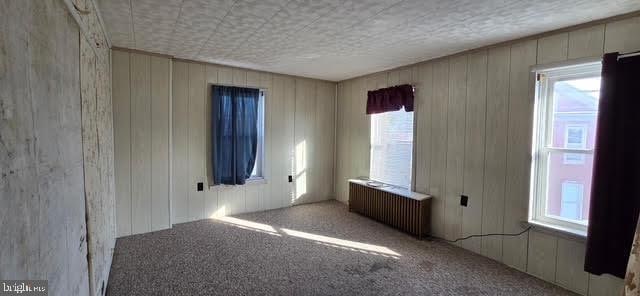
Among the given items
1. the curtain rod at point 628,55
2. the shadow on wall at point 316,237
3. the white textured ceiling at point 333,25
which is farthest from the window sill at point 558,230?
the white textured ceiling at point 333,25

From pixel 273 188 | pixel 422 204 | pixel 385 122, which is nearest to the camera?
pixel 422 204

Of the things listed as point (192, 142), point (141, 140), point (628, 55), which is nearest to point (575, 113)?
point (628, 55)

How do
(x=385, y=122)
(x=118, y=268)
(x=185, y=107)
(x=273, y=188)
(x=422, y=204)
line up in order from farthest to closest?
1. (x=273, y=188)
2. (x=385, y=122)
3. (x=185, y=107)
4. (x=422, y=204)
5. (x=118, y=268)

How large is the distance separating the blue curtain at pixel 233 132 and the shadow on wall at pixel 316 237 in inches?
22.9

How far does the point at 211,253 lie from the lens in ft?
9.70

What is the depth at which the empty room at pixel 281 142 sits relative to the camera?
1209mm

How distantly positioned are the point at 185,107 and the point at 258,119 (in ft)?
3.50

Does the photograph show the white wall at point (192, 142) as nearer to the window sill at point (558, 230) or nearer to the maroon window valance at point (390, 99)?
the maroon window valance at point (390, 99)

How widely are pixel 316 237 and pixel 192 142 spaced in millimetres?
2130

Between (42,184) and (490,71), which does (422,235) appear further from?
(42,184)

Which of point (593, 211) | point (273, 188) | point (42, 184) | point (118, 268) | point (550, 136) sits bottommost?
point (118, 268)

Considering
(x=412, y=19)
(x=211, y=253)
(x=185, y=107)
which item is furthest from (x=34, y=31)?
(x=185, y=107)

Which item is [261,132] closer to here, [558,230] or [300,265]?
[300,265]

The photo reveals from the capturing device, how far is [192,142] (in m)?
3.93
